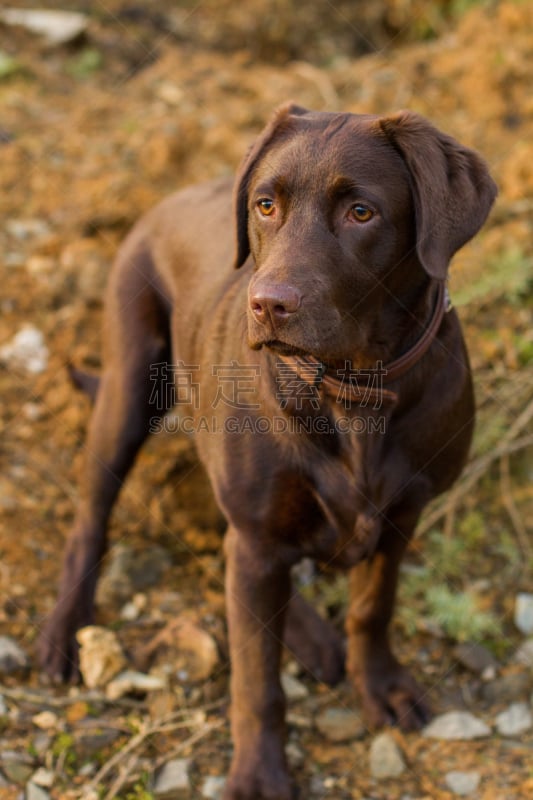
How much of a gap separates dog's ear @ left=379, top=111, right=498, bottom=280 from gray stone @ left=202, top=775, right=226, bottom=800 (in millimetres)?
1783

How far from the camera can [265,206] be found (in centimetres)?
277

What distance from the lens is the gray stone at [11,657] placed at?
3561 mm

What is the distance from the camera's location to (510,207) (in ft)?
17.0

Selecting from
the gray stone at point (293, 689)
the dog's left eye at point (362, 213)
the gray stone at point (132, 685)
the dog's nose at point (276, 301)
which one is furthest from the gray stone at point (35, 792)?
the dog's left eye at point (362, 213)

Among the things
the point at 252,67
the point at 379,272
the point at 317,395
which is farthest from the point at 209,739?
the point at 252,67

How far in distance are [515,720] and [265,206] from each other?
6.51 ft

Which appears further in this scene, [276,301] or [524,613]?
[524,613]

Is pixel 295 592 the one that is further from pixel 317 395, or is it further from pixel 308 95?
pixel 308 95

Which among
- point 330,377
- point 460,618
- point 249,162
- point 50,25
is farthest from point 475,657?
point 50,25

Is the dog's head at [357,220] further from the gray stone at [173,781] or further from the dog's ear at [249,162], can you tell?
the gray stone at [173,781]

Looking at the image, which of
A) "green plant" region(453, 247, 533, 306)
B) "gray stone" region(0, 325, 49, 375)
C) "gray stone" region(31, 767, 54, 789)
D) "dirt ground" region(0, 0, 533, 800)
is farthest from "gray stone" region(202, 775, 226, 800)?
"green plant" region(453, 247, 533, 306)

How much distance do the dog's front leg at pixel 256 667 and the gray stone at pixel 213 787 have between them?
0.07m

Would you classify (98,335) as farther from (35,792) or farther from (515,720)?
(515,720)

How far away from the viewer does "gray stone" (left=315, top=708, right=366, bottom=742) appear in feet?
11.1
